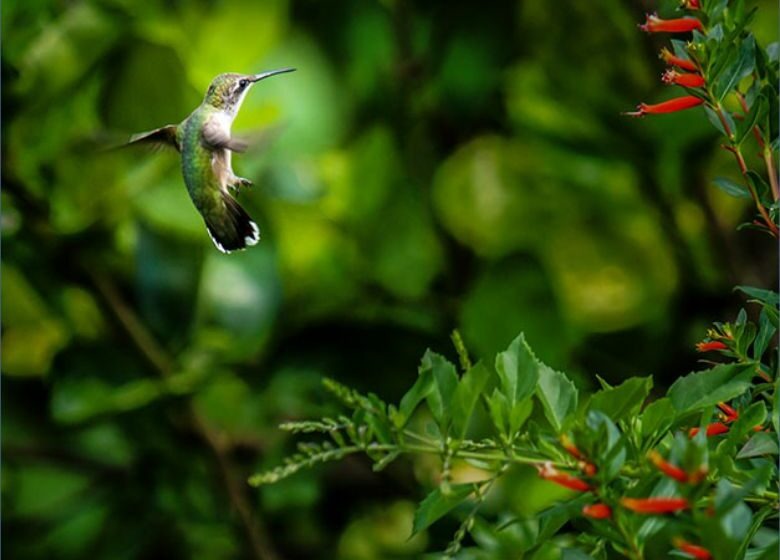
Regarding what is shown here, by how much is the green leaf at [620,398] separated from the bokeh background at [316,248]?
44 centimetres

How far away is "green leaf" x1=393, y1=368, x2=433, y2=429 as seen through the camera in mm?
322

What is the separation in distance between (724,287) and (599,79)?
173 mm

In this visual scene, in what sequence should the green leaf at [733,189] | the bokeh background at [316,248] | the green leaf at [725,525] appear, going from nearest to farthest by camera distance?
1. the green leaf at [725,525]
2. the green leaf at [733,189]
3. the bokeh background at [316,248]

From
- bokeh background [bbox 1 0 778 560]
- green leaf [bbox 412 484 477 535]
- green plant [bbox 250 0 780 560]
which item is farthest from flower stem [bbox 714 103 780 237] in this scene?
bokeh background [bbox 1 0 778 560]

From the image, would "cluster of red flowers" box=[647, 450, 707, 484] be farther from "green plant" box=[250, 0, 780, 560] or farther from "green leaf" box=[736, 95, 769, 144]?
"green leaf" box=[736, 95, 769, 144]

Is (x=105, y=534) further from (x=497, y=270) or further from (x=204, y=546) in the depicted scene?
(x=497, y=270)

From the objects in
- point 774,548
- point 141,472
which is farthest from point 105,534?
point 774,548

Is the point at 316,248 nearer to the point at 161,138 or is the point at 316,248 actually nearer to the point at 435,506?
the point at 161,138

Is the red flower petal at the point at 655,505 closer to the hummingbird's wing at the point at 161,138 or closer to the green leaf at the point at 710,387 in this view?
the green leaf at the point at 710,387

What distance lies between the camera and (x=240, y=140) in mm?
389

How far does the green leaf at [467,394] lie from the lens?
0.32 m

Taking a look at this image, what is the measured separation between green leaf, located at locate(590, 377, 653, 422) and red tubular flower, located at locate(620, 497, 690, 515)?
36mm

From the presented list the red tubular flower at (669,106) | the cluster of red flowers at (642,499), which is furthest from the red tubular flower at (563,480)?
the red tubular flower at (669,106)

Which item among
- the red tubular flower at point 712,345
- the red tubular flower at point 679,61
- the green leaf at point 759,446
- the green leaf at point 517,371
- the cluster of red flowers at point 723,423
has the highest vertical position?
the red tubular flower at point 679,61
